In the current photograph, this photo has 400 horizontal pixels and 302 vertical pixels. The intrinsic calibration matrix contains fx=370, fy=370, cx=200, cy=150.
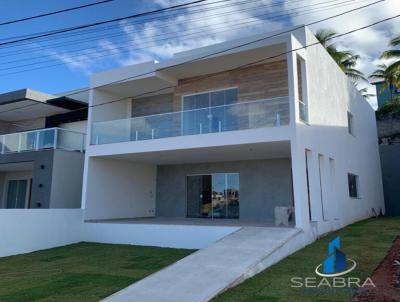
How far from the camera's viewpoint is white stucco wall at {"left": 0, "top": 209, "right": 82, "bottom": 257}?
12.1 metres

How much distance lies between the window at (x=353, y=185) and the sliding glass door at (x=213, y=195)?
6114 mm

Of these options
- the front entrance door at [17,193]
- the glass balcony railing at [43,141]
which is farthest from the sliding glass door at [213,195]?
the front entrance door at [17,193]

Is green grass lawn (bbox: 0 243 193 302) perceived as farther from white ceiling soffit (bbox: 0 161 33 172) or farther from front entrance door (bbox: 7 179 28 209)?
front entrance door (bbox: 7 179 28 209)

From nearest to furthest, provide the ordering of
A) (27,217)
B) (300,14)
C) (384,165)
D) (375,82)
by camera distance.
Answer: (300,14)
(27,217)
(384,165)
(375,82)

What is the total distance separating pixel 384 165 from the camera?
1062 inches

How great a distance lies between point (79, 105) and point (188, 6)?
11.6 metres

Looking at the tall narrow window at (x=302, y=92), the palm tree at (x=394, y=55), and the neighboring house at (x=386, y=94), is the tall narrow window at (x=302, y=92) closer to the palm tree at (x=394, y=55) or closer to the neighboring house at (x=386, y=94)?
the palm tree at (x=394, y=55)

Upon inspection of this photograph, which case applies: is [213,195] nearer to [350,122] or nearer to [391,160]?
[350,122]

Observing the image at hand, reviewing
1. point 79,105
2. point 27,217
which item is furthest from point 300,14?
point 79,105

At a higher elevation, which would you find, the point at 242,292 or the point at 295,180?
the point at 295,180

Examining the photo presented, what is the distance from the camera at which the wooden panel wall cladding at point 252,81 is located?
14500 millimetres

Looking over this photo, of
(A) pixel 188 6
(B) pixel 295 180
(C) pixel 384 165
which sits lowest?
(B) pixel 295 180

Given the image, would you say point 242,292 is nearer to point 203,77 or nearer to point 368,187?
point 203,77

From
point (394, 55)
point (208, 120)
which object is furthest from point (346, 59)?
point (208, 120)
